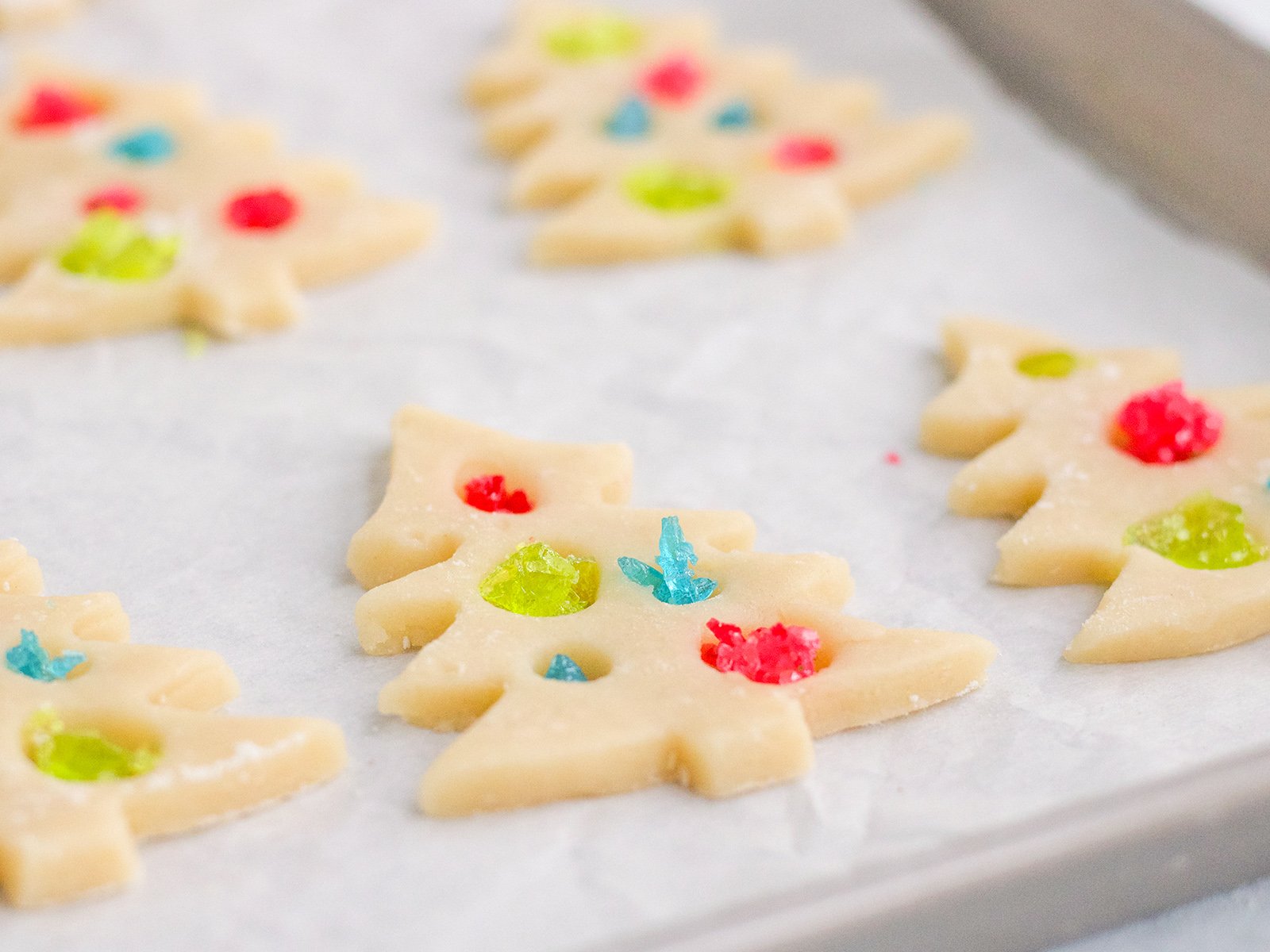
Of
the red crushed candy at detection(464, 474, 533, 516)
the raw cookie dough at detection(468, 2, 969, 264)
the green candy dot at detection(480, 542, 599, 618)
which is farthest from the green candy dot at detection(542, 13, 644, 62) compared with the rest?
the green candy dot at detection(480, 542, 599, 618)

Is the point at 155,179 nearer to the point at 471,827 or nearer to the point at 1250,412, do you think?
the point at 471,827

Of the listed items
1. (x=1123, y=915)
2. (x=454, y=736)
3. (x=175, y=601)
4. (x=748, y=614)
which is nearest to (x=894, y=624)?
(x=748, y=614)

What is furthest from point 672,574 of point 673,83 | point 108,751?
point 673,83

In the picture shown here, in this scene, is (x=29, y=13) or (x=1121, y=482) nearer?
(x=1121, y=482)

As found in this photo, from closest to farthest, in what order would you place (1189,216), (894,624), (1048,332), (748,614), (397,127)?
(748,614) → (894,624) → (1048,332) → (1189,216) → (397,127)

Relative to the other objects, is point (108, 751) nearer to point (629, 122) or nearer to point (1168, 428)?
point (1168, 428)

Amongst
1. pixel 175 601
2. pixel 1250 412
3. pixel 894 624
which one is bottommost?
pixel 175 601

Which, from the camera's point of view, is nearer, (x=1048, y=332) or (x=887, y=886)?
(x=887, y=886)
